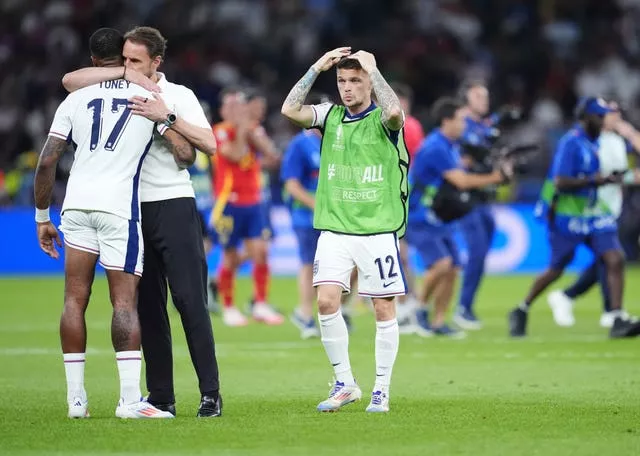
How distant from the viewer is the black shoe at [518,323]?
50.0 feet

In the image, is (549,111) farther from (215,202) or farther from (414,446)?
(414,446)

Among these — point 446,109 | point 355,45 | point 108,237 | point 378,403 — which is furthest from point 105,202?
point 355,45

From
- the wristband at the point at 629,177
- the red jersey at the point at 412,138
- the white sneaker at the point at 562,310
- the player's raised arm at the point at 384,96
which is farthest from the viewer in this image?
the red jersey at the point at 412,138

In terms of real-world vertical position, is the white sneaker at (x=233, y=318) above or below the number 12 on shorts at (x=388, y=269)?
below

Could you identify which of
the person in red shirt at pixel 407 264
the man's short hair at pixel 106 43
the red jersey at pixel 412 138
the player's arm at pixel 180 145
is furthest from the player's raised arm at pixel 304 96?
the red jersey at pixel 412 138

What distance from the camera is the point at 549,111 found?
97.2ft

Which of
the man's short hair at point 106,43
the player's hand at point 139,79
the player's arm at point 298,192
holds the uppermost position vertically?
the man's short hair at point 106,43

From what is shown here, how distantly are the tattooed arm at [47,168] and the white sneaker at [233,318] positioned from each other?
849cm

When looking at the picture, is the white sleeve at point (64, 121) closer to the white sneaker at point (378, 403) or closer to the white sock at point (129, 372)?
the white sock at point (129, 372)

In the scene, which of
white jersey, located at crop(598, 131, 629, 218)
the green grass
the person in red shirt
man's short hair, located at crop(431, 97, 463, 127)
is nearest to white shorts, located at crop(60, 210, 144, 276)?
the green grass

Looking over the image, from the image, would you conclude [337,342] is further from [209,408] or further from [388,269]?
[209,408]

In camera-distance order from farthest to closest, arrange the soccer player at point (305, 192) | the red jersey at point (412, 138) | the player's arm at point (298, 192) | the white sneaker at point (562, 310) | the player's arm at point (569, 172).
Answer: the red jersey at point (412, 138) < the white sneaker at point (562, 310) < the soccer player at point (305, 192) < the player's arm at point (298, 192) < the player's arm at point (569, 172)

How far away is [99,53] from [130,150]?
68cm

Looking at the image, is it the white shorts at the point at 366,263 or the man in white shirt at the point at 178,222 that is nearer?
the man in white shirt at the point at 178,222
